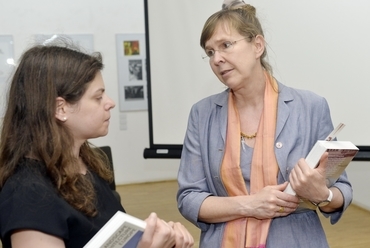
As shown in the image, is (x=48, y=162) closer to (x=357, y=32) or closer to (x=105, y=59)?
(x=357, y=32)

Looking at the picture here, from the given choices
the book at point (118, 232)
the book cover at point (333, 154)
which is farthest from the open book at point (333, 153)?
the book at point (118, 232)

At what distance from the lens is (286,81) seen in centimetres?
307

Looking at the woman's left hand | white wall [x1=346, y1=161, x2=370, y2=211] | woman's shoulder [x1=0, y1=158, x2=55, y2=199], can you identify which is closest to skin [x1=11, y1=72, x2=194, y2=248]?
woman's shoulder [x1=0, y1=158, x2=55, y2=199]

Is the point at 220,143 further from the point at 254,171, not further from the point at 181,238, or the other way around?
the point at 181,238

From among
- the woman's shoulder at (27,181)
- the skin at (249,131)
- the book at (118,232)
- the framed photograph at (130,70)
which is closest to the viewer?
the book at (118,232)

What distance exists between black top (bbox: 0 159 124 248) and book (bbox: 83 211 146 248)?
0.12m

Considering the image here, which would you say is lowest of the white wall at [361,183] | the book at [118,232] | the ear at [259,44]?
the white wall at [361,183]

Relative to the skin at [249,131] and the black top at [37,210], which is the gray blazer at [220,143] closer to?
the skin at [249,131]

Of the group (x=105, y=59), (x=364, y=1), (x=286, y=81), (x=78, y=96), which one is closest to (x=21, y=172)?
(x=78, y=96)

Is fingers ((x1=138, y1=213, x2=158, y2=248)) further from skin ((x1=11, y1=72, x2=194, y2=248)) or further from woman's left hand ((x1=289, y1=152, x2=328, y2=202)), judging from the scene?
woman's left hand ((x1=289, y1=152, x2=328, y2=202))

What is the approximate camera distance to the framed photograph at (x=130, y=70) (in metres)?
5.60

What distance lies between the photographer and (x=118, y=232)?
3.59ft

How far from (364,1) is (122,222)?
2384 millimetres

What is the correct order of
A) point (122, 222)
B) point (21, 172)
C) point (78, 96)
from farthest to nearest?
point (78, 96), point (21, 172), point (122, 222)
